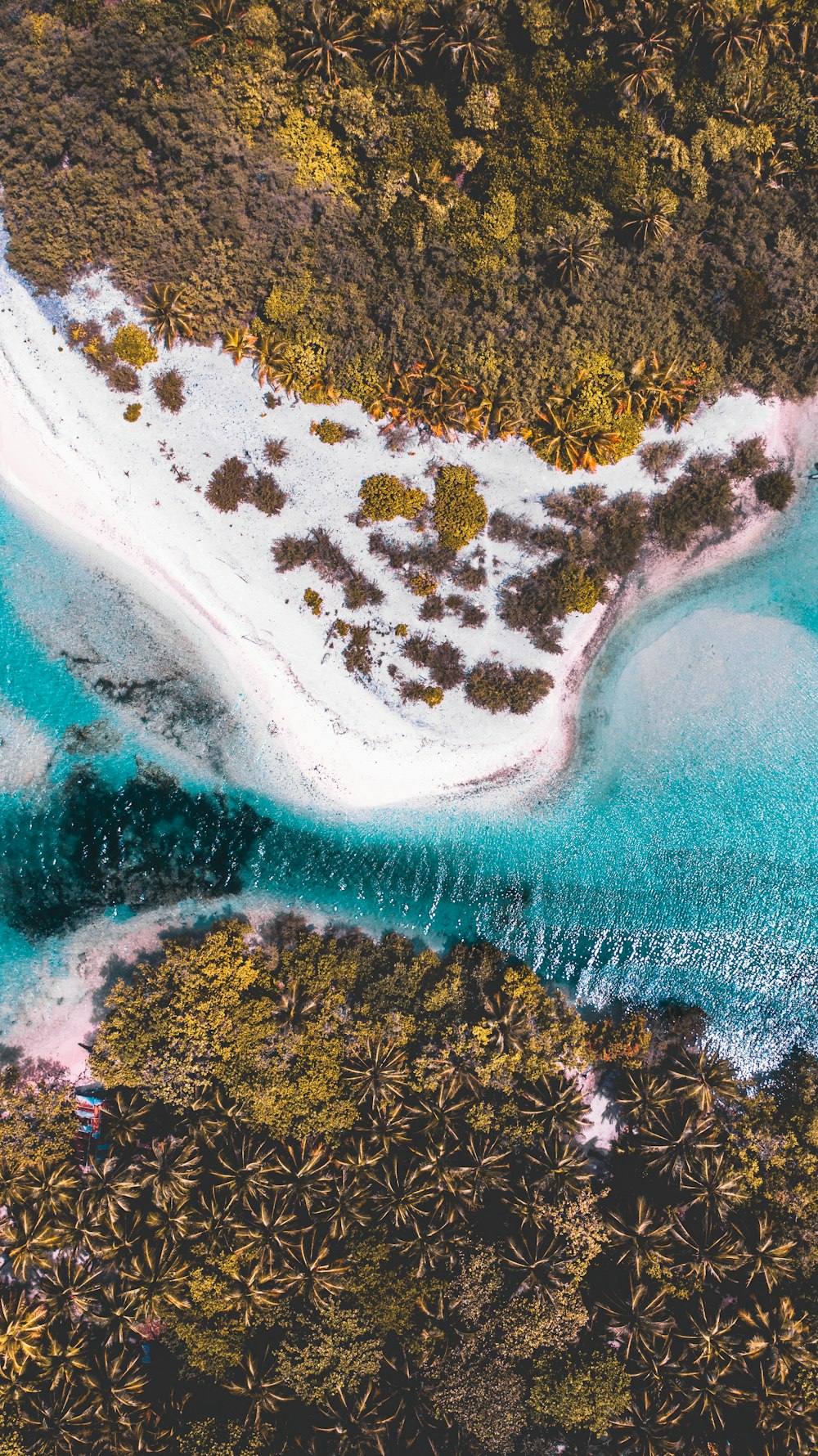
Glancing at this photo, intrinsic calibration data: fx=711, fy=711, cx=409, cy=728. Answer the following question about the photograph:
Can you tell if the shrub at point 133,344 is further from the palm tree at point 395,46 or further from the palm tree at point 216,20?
the palm tree at point 395,46

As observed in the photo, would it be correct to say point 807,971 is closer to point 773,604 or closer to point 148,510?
point 773,604

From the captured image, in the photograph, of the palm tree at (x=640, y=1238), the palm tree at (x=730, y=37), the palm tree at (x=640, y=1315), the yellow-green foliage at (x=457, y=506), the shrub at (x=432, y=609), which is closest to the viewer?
the palm tree at (x=640, y=1315)

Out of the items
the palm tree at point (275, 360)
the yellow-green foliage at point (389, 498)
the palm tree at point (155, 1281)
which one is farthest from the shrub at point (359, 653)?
the palm tree at point (155, 1281)

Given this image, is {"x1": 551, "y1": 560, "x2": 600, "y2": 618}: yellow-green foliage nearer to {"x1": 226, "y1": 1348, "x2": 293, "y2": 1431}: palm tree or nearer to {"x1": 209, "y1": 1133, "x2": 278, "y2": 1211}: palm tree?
{"x1": 209, "y1": 1133, "x2": 278, "y2": 1211}: palm tree

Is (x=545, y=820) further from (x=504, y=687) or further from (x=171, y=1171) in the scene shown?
(x=171, y=1171)

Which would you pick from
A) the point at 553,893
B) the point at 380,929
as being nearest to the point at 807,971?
the point at 553,893

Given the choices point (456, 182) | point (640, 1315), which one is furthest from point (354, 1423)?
point (456, 182)
